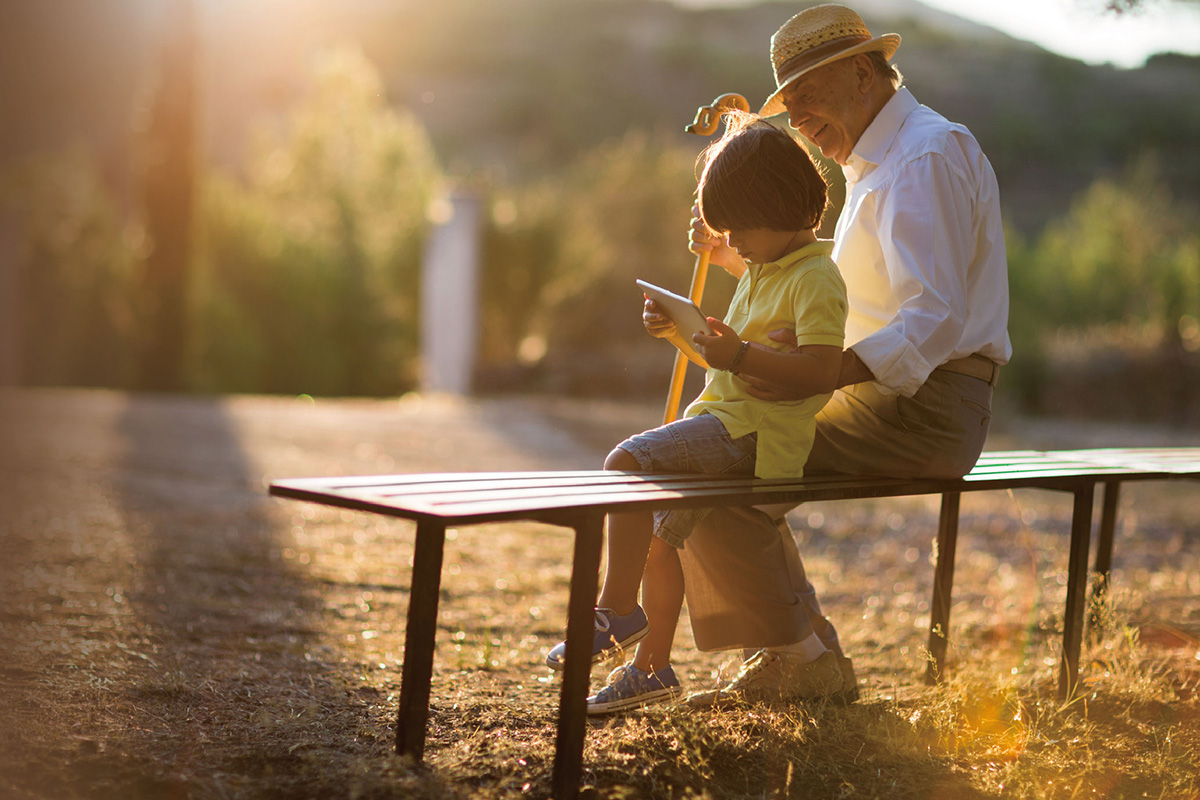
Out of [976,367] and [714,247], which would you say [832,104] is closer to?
[714,247]

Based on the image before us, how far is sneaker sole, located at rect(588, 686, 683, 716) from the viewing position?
255 cm

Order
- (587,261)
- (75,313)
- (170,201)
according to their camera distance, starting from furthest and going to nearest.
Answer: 1. (587,261)
2. (75,313)
3. (170,201)

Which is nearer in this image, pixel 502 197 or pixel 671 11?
pixel 502 197

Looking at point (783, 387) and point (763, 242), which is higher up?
point (763, 242)

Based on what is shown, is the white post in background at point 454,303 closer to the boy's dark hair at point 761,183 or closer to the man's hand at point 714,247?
the man's hand at point 714,247

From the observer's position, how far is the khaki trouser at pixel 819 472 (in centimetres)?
258

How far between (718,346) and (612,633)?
2.05 feet

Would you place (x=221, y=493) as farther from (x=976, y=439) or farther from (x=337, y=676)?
(x=976, y=439)

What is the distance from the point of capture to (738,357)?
240 cm

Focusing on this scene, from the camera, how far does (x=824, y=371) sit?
2410 millimetres

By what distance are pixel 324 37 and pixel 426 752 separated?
228 feet

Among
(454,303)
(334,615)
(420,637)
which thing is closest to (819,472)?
(420,637)

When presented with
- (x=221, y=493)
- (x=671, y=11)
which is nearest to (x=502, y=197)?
(x=221, y=493)

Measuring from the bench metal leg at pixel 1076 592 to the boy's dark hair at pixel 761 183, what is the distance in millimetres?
1135
